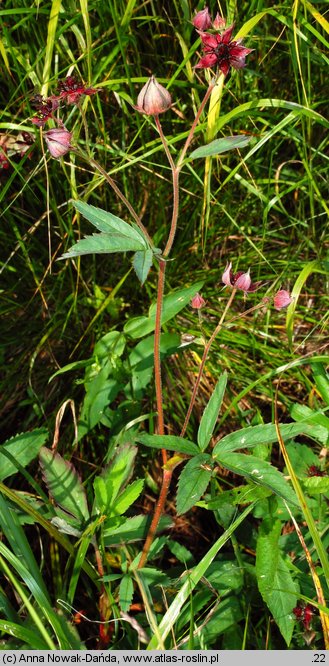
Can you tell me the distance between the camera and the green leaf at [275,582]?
1248mm

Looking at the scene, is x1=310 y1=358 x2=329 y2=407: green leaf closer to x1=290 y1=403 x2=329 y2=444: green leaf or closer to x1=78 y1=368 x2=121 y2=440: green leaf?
x1=290 y1=403 x2=329 y2=444: green leaf

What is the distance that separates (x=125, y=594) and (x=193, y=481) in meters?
0.28

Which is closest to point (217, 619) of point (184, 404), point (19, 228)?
point (184, 404)

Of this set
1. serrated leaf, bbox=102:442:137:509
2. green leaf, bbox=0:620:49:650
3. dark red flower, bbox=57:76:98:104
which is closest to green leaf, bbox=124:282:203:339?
serrated leaf, bbox=102:442:137:509

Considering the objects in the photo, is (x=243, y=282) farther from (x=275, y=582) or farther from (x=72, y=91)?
(x=275, y=582)

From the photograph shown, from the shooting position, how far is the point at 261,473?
1.17 m

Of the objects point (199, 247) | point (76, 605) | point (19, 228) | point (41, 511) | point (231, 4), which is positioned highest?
point (231, 4)

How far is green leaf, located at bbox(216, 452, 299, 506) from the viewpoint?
115cm

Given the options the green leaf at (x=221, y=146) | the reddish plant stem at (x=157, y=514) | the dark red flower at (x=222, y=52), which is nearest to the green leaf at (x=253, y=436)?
the reddish plant stem at (x=157, y=514)

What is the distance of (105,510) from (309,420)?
0.45 metres

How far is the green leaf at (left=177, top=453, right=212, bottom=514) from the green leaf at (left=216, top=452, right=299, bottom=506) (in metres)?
0.03

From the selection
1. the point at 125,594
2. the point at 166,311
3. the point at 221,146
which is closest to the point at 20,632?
the point at 125,594

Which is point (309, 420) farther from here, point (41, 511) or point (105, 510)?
point (41, 511)

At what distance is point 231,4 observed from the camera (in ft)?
4.78
